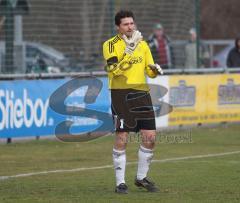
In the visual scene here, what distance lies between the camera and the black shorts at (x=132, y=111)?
11.3m

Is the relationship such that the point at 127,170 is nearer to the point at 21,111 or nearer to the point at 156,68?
the point at 156,68

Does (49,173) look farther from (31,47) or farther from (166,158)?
(31,47)

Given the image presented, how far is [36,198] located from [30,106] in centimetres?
714

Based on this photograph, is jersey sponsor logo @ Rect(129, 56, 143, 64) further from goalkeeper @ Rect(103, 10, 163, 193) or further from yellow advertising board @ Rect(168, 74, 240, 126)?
yellow advertising board @ Rect(168, 74, 240, 126)

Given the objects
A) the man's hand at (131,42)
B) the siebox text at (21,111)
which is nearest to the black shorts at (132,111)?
the man's hand at (131,42)

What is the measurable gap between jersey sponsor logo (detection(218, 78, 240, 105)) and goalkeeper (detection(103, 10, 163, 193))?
1025 centimetres

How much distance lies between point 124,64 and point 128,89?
30cm

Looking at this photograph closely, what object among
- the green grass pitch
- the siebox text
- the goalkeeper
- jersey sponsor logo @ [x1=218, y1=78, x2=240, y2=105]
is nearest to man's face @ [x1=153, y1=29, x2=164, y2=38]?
jersey sponsor logo @ [x1=218, y1=78, x2=240, y2=105]

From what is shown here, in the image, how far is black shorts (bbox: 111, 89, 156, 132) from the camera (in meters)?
11.3

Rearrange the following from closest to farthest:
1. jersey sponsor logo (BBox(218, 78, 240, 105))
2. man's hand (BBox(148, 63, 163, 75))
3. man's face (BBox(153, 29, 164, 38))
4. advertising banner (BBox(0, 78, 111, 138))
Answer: man's hand (BBox(148, 63, 163, 75)), advertising banner (BBox(0, 78, 111, 138)), jersey sponsor logo (BBox(218, 78, 240, 105)), man's face (BBox(153, 29, 164, 38))

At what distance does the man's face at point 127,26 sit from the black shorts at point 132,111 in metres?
0.67

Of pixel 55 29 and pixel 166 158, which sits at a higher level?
pixel 55 29

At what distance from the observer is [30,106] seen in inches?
699

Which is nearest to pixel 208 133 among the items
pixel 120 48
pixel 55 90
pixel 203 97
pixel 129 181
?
pixel 203 97
